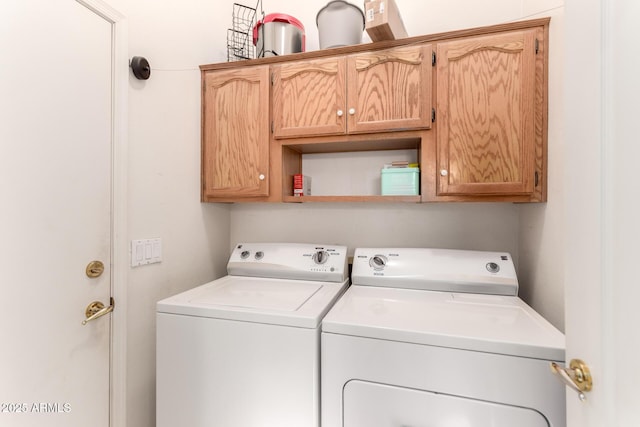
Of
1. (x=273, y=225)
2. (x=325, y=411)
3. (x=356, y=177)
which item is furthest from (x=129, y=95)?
(x=325, y=411)

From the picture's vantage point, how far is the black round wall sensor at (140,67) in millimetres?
1283

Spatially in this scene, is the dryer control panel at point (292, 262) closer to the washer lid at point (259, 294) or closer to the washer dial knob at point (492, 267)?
the washer lid at point (259, 294)

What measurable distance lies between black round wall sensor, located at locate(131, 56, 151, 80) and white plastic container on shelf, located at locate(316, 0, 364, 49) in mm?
926

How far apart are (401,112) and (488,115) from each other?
397 mm

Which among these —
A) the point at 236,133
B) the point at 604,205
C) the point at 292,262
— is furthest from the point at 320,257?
the point at 604,205

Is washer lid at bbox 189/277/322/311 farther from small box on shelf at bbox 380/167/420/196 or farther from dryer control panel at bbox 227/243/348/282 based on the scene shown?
small box on shelf at bbox 380/167/420/196

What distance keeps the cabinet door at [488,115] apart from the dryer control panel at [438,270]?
349 millimetres

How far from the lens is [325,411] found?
0.99m

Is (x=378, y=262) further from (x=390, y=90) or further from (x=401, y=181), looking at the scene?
(x=390, y=90)

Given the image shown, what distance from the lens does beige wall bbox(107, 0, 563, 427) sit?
131cm

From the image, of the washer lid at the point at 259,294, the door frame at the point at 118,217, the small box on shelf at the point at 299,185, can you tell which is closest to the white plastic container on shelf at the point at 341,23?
the small box on shelf at the point at 299,185

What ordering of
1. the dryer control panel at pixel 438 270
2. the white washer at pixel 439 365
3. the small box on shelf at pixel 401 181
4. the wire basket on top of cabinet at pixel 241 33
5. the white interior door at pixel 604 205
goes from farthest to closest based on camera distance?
the wire basket on top of cabinet at pixel 241 33, the small box on shelf at pixel 401 181, the dryer control panel at pixel 438 270, the white washer at pixel 439 365, the white interior door at pixel 604 205

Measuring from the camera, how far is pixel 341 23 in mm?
1551

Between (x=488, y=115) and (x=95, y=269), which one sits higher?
(x=488, y=115)
